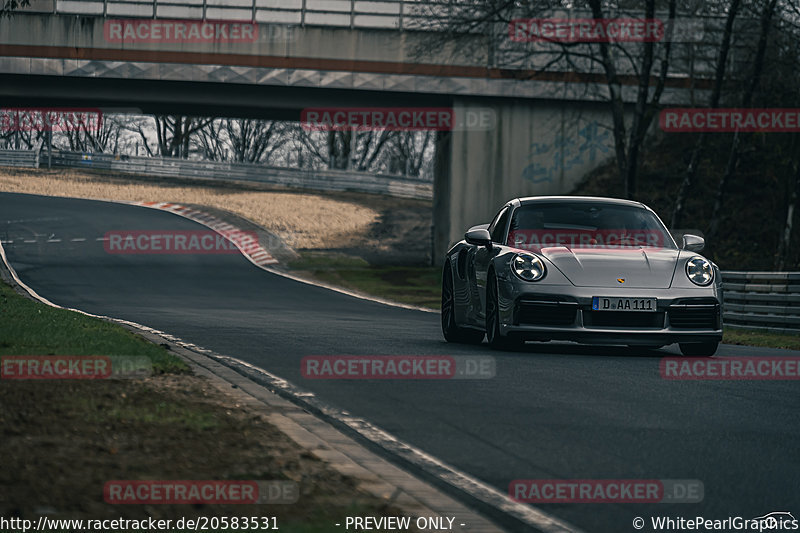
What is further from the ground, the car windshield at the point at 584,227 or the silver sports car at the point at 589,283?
the car windshield at the point at 584,227

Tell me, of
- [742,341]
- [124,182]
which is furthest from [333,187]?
[742,341]

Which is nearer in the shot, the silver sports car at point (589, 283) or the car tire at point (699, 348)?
the silver sports car at point (589, 283)

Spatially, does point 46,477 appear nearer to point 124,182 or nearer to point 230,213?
point 230,213

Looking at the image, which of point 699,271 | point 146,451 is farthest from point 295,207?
point 146,451

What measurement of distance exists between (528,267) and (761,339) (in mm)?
6929

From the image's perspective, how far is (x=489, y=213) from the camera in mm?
38656

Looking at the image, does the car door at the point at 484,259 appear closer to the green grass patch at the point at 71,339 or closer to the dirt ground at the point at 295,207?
the green grass patch at the point at 71,339

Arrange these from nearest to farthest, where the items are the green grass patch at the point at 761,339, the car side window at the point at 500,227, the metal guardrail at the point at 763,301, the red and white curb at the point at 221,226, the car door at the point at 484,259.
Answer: the car door at the point at 484,259 → the car side window at the point at 500,227 → the green grass patch at the point at 761,339 → the metal guardrail at the point at 763,301 → the red and white curb at the point at 221,226

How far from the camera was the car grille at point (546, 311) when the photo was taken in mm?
11062

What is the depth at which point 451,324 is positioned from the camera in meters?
13.3

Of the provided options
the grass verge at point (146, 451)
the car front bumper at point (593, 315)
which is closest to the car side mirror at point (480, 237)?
the car front bumper at point (593, 315)

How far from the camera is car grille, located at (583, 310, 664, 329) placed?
11078mm

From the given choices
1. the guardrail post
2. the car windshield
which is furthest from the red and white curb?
the car windshield

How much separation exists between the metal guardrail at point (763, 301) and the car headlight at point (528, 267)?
7.76m
